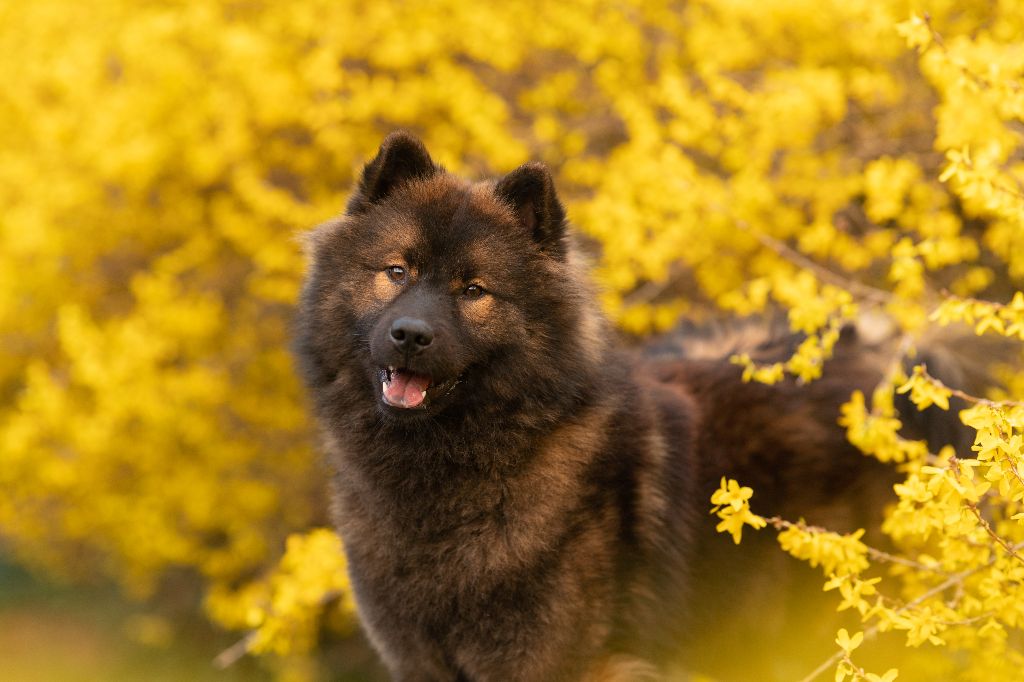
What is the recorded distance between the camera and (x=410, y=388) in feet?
10.0

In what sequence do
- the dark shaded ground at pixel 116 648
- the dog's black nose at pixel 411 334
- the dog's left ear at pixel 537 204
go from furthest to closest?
the dark shaded ground at pixel 116 648 → the dog's left ear at pixel 537 204 → the dog's black nose at pixel 411 334

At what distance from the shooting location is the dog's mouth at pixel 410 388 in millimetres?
3037

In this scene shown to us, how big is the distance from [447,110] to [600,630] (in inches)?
174

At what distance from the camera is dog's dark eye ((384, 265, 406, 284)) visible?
10.4ft

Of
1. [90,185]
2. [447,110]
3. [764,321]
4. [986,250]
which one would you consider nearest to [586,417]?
[764,321]

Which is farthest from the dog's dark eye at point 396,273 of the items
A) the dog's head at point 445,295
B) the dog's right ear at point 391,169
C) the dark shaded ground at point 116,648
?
the dark shaded ground at point 116,648

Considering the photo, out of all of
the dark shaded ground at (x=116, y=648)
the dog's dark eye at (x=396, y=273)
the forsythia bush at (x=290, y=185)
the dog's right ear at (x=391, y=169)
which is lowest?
the dark shaded ground at (x=116, y=648)

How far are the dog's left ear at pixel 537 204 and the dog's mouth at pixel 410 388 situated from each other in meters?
A: 0.56

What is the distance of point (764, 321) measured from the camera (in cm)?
453

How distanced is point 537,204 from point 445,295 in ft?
1.46

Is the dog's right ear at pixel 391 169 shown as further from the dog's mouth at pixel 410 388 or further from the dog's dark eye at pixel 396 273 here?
the dog's mouth at pixel 410 388

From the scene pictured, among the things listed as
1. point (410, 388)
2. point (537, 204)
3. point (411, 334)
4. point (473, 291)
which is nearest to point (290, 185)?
point (537, 204)

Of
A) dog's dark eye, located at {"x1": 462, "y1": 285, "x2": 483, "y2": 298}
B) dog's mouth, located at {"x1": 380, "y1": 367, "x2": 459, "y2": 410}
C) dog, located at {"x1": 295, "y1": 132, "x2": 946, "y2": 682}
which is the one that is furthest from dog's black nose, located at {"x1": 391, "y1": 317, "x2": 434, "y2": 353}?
dog's dark eye, located at {"x1": 462, "y1": 285, "x2": 483, "y2": 298}

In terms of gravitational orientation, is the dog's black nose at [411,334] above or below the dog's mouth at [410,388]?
above
